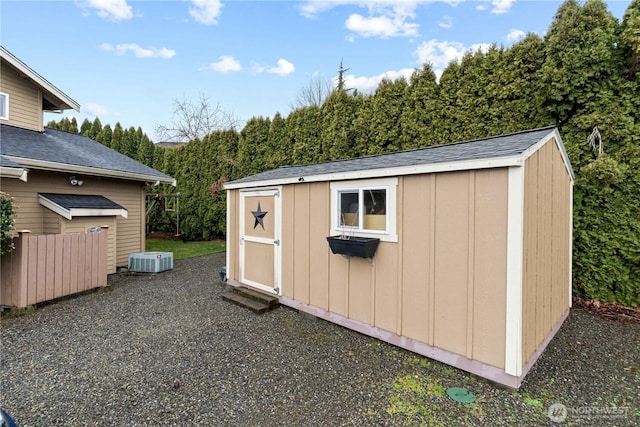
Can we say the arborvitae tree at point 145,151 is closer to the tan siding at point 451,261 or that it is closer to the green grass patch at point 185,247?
the green grass patch at point 185,247

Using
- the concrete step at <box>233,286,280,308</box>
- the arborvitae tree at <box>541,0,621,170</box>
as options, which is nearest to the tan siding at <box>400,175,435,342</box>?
the concrete step at <box>233,286,280,308</box>

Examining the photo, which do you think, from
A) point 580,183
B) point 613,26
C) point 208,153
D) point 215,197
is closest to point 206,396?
point 580,183

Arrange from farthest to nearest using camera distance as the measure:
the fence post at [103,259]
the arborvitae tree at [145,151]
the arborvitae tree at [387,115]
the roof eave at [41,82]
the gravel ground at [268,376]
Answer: the arborvitae tree at [145,151] < the roof eave at [41,82] < the arborvitae tree at [387,115] < the fence post at [103,259] < the gravel ground at [268,376]

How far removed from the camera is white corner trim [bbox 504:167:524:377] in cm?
255

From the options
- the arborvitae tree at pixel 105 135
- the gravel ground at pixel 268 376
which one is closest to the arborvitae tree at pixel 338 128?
the gravel ground at pixel 268 376

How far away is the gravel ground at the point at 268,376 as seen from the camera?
92.0 inches

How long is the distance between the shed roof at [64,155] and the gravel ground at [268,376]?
11.3ft

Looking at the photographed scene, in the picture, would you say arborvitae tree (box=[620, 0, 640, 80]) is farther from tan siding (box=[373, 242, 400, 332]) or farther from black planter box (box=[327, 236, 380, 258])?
black planter box (box=[327, 236, 380, 258])

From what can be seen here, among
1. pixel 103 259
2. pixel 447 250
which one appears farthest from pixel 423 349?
pixel 103 259

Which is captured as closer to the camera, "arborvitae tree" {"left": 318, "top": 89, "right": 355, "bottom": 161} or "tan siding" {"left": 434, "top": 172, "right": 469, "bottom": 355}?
"tan siding" {"left": 434, "top": 172, "right": 469, "bottom": 355}

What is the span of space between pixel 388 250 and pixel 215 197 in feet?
29.1

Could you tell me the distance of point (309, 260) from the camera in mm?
4395

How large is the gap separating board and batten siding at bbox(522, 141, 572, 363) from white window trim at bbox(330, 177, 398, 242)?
129 cm

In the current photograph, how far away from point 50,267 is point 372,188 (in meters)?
5.53
